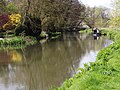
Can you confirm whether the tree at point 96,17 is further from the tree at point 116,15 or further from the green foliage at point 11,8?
the tree at point 116,15

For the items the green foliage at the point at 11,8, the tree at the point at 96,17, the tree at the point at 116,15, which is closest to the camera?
the tree at the point at 116,15

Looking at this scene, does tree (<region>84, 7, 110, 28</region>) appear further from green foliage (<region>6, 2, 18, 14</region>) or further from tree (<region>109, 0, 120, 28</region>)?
tree (<region>109, 0, 120, 28</region>)

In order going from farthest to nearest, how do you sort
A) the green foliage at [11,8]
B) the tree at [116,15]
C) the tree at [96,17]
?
the tree at [96,17] → the green foliage at [11,8] → the tree at [116,15]

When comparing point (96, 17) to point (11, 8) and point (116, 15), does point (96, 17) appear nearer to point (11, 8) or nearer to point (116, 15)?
point (11, 8)

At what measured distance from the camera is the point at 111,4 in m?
37.7

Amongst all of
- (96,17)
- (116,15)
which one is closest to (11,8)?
(116,15)

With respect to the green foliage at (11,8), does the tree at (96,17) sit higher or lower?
lower

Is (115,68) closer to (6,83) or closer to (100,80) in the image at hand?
(100,80)

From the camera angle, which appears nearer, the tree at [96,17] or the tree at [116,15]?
the tree at [116,15]

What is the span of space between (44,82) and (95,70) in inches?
126

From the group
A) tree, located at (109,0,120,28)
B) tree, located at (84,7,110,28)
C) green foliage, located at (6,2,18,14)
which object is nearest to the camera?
tree, located at (109,0,120,28)

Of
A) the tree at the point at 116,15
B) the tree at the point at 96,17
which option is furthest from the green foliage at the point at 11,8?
the tree at the point at 96,17

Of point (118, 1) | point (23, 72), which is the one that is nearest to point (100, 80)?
point (23, 72)

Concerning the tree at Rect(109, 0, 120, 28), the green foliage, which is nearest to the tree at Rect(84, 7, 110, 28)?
the green foliage
